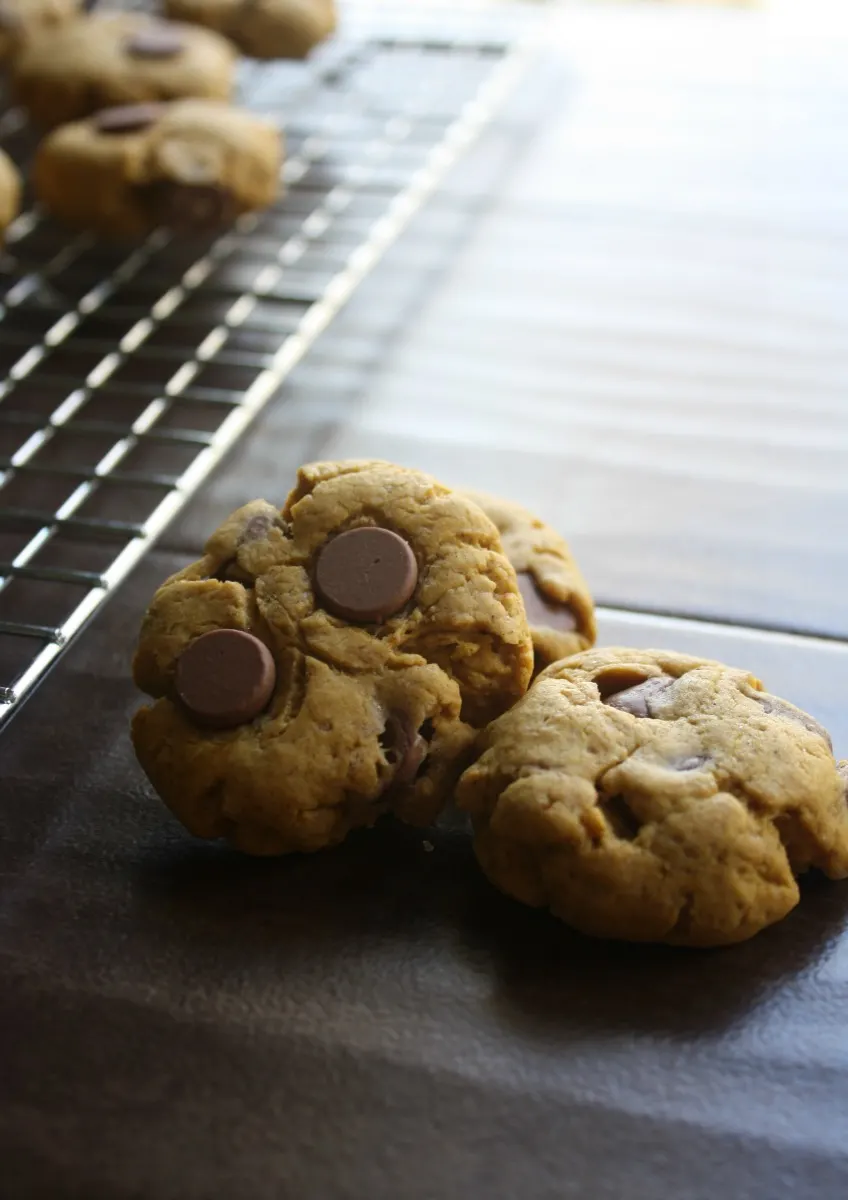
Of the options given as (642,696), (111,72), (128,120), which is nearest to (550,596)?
(642,696)

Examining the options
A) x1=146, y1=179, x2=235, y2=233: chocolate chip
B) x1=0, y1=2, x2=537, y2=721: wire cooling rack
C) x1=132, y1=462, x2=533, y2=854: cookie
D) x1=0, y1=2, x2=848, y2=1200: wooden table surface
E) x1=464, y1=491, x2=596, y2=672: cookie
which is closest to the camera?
x1=0, y1=2, x2=848, y2=1200: wooden table surface

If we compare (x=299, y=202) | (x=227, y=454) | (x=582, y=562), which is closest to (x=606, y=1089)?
(x=582, y=562)

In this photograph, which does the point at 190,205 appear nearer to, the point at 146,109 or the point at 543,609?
the point at 146,109

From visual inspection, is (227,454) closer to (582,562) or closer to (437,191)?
(582,562)

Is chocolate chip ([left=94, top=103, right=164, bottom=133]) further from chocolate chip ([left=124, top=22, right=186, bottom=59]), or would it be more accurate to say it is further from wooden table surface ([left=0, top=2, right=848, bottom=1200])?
wooden table surface ([left=0, top=2, right=848, bottom=1200])

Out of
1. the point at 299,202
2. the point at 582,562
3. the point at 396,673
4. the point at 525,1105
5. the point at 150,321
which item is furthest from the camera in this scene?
the point at 299,202

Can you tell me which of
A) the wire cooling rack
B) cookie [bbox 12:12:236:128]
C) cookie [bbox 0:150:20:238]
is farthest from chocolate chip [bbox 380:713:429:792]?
cookie [bbox 12:12:236:128]
